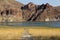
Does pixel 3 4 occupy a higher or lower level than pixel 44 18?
higher

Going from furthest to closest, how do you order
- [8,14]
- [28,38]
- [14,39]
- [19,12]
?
[19,12] → [8,14] → [14,39] → [28,38]

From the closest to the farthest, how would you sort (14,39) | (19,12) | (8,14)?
(14,39) → (8,14) → (19,12)

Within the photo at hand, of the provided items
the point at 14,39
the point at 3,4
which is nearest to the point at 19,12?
the point at 3,4

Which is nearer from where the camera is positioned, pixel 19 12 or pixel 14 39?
pixel 14 39

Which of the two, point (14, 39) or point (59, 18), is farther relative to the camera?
point (59, 18)

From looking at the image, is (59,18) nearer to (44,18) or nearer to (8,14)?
(44,18)

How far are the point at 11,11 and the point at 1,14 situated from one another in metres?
9.02

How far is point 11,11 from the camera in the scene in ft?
609

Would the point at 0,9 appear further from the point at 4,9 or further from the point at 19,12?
the point at 19,12

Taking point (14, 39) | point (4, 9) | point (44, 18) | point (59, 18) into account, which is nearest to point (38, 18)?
point (44, 18)

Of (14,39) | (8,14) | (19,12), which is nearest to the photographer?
(14,39)

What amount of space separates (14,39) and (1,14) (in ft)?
528

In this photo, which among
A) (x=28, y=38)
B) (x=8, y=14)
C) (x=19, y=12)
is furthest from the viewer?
(x=19, y=12)

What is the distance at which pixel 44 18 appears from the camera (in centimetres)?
19850
